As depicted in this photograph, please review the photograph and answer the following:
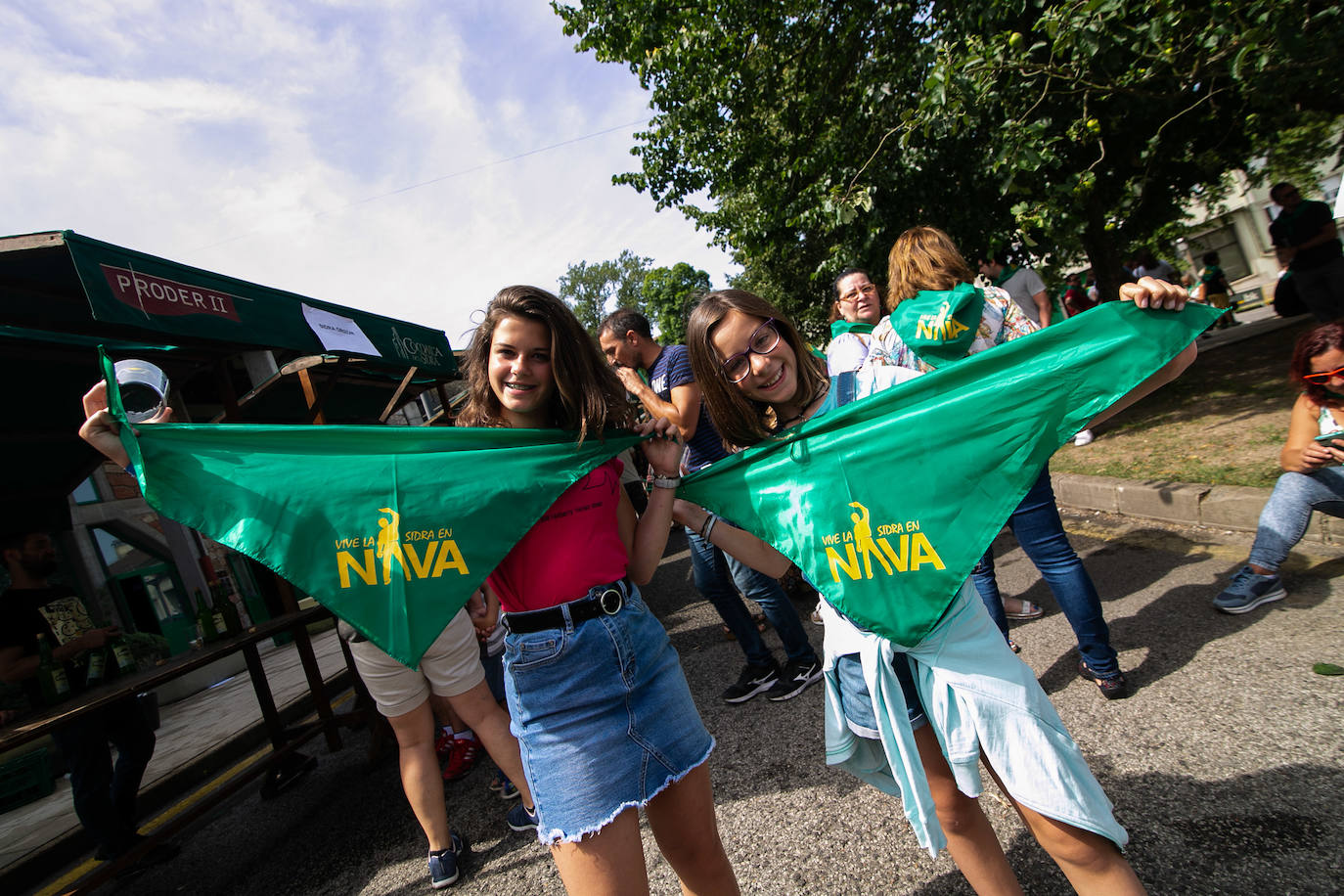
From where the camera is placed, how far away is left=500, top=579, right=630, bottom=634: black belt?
5.17 ft

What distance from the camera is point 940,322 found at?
8.15 ft

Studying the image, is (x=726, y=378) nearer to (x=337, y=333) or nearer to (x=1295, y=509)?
(x=1295, y=509)

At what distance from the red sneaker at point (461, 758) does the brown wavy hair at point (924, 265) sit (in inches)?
131

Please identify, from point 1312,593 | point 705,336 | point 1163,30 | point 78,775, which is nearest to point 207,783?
point 78,775

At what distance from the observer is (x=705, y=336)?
1844mm

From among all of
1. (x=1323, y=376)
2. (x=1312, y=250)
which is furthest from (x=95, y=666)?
(x=1312, y=250)

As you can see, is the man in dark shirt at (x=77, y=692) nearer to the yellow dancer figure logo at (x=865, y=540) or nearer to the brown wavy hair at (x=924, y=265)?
the yellow dancer figure logo at (x=865, y=540)

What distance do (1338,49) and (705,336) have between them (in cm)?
668

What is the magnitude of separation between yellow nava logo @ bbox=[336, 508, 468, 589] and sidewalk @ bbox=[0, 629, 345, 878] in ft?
13.3

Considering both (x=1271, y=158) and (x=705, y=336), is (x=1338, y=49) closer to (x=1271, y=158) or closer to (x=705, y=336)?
(x=705, y=336)

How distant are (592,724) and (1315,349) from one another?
A: 3.71m

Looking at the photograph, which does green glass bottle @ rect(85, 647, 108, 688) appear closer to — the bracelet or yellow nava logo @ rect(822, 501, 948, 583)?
the bracelet

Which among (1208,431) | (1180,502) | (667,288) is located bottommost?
(1180,502)

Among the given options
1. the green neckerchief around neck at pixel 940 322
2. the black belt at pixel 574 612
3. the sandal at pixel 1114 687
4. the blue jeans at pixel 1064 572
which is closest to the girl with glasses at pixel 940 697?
the black belt at pixel 574 612
